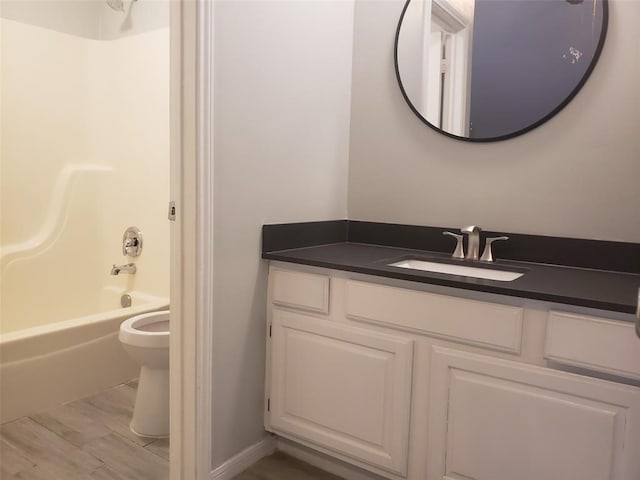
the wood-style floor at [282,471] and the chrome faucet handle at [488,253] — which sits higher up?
the chrome faucet handle at [488,253]

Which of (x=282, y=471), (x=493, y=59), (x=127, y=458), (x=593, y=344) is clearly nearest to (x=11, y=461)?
(x=127, y=458)

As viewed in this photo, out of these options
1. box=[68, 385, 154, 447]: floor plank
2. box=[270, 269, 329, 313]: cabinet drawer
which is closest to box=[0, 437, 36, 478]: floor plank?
box=[68, 385, 154, 447]: floor plank

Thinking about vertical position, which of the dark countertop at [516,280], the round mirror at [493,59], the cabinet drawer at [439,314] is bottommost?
the cabinet drawer at [439,314]

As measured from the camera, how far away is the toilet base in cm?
217

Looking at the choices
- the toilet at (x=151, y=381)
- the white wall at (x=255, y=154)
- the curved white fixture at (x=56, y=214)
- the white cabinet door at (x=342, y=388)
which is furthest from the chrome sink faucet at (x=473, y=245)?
the curved white fixture at (x=56, y=214)

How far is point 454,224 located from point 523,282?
1.93 ft

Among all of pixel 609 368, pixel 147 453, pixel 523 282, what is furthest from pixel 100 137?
pixel 609 368

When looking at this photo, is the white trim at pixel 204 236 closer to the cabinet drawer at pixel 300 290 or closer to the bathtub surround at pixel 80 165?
the cabinet drawer at pixel 300 290

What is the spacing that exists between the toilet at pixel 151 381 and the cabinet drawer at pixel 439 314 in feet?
2.88

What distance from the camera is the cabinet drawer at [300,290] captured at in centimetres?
183

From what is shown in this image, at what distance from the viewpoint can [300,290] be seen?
74.3 inches

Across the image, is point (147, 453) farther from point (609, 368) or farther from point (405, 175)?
point (609, 368)

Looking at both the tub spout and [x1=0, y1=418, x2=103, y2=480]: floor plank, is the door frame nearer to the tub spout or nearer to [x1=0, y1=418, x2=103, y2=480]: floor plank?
[x1=0, y1=418, x2=103, y2=480]: floor plank

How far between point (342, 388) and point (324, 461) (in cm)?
37
